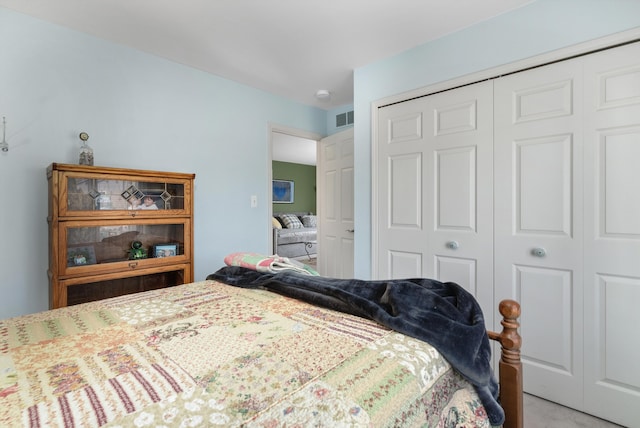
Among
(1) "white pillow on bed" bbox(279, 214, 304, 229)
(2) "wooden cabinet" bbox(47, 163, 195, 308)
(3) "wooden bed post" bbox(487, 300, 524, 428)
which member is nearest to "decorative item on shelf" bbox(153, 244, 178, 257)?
(2) "wooden cabinet" bbox(47, 163, 195, 308)

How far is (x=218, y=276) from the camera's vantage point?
5.69 ft

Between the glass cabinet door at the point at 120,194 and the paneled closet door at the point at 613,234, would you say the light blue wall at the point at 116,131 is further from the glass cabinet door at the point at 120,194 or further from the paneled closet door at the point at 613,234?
the paneled closet door at the point at 613,234

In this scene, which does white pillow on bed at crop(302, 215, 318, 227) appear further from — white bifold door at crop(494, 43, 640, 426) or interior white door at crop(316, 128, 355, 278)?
white bifold door at crop(494, 43, 640, 426)

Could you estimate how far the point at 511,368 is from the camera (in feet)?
3.40

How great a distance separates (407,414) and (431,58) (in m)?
2.33

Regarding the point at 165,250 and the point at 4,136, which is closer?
the point at 4,136

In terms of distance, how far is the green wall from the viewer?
8.08 metres

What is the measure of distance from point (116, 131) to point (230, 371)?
229 centimetres

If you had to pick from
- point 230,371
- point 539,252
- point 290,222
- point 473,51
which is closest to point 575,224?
point 539,252

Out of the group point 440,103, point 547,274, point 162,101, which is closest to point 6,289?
point 162,101

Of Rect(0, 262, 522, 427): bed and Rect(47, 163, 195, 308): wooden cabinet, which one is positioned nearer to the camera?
Rect(0, 262, 522, 427): bed

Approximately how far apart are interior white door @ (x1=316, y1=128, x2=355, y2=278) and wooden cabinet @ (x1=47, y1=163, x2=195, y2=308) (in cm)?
156

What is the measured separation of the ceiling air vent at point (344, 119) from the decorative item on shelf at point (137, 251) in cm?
251

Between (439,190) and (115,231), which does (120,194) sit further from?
(439,190)
